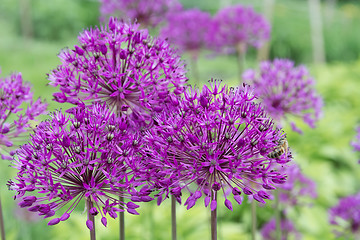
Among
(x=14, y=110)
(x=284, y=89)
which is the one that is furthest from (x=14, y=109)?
(x=284, y=89)

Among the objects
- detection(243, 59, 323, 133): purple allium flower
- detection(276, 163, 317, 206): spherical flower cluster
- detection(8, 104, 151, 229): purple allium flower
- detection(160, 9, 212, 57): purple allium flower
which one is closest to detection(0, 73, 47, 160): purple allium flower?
detection(8, 104, 151, 229): purple allium flower

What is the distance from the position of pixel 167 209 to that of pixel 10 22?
1286 cm

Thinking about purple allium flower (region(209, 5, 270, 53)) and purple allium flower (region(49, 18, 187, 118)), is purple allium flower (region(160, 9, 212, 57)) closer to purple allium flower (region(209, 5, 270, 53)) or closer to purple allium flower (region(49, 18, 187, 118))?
purple allium flower (region(209, 5, 270, 53))

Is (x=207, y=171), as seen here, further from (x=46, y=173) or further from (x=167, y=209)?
(x=167, y=209)

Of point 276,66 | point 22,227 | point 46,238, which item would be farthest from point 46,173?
point 46,238

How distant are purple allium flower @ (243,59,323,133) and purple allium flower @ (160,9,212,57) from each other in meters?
1.96

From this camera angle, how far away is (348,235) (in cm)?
343

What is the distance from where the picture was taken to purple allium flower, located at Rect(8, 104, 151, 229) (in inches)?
57.4

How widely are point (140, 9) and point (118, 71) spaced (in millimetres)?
2044

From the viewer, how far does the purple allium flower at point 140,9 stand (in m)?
3.58

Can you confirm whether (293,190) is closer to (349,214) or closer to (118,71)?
(349,214)

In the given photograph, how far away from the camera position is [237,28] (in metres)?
4.58

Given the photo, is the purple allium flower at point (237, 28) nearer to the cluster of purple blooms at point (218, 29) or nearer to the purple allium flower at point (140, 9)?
the cluster of purple blooms at point (218, 29)

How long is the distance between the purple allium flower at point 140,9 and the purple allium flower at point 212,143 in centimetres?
217
